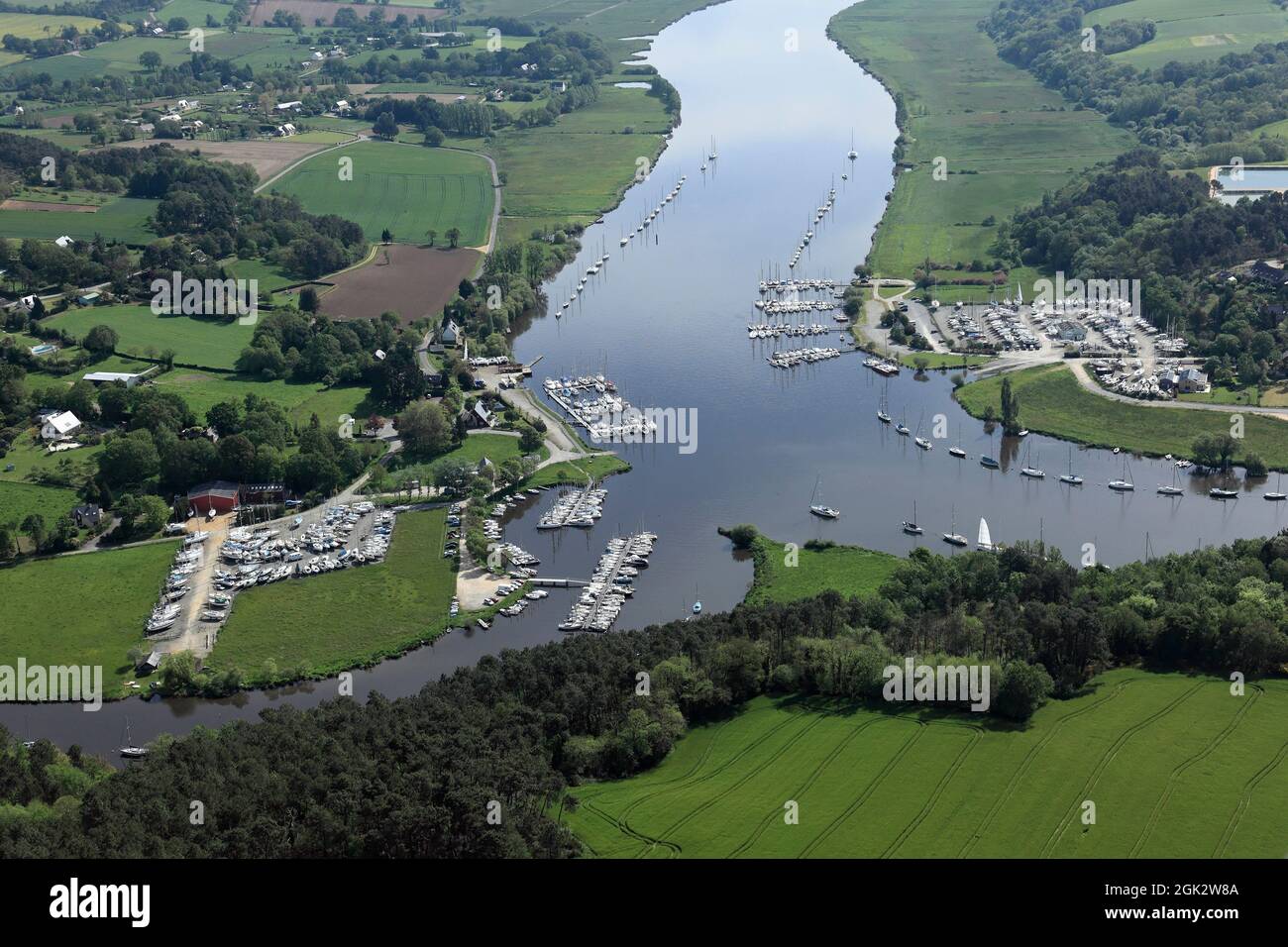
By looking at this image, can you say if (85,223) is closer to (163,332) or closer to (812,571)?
(163,332)

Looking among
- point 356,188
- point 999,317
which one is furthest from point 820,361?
point 356,188

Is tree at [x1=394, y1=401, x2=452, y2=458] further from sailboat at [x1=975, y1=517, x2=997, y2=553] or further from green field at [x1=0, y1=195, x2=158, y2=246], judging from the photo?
green field at [x1=0, y1=195, x2=158, y2=246]

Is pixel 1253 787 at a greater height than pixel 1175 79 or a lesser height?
lesser

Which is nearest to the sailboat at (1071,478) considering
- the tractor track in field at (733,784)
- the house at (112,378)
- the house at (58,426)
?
the tractor track in field at (733,784)

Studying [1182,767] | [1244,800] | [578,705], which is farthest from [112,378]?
[1244,800]
